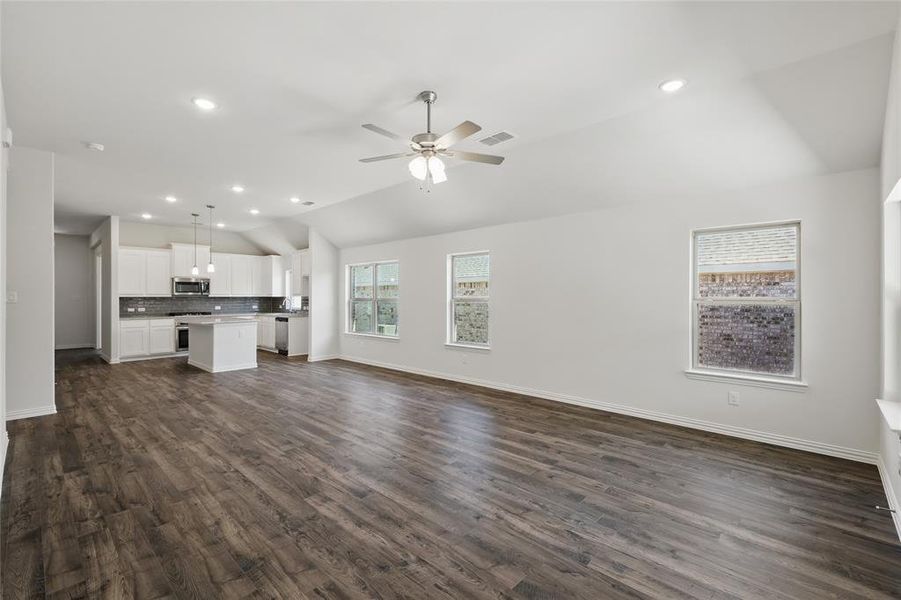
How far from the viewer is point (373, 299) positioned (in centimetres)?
820

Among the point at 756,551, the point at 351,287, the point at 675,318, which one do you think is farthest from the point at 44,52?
the point at 351,287

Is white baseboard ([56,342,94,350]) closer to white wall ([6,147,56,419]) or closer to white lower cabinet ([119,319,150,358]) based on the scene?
white lower cabinet ([119,319,150,358])

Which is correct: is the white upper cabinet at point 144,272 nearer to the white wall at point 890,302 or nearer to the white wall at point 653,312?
the white wall at point 653,312

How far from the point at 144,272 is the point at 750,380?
10437 millimetres

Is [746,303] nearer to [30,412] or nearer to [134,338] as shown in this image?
[30,412]

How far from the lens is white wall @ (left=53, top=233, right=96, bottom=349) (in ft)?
32.0

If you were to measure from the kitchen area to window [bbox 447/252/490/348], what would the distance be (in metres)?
3.66

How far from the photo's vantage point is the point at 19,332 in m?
4.38

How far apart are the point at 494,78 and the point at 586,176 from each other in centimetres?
194

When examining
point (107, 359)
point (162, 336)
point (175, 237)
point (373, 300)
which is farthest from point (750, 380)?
point (175, 237)

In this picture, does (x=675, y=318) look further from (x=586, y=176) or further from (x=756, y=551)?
(x=756, y=551)

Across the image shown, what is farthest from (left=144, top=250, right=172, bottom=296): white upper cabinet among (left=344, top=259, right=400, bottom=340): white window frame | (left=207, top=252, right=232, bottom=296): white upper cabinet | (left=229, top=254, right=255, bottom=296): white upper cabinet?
(left=344, top=259, right=400, bottom=340): white window frame

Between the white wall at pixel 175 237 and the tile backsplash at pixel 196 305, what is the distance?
1192mm

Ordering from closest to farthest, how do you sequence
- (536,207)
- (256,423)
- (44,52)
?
(44,52), (256,423), (536,207)
